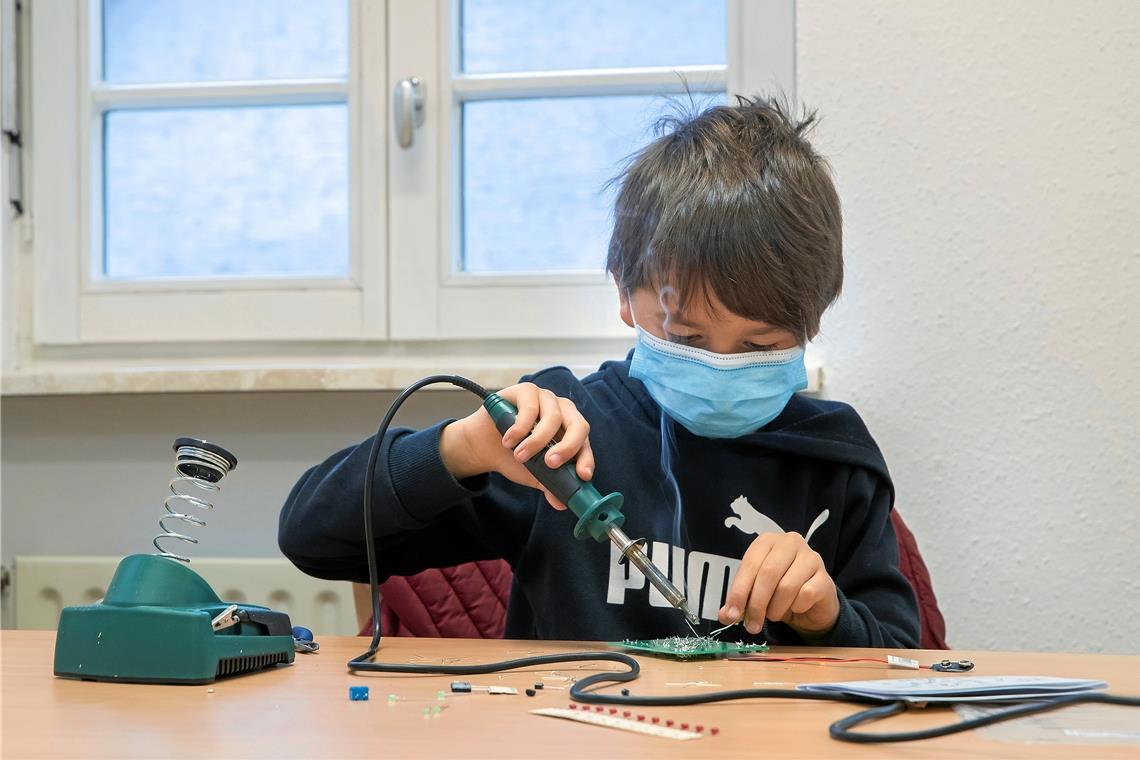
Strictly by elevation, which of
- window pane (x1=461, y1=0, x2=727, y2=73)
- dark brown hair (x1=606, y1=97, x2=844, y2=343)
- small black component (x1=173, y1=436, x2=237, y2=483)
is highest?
window pane (x1=461, y1=0, x2=727, y2=73)

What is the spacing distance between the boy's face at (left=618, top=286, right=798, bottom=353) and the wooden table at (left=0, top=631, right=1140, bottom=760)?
1.14 ft

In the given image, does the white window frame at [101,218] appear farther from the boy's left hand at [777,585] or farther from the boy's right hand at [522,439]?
the boy's left hand at [777,585]

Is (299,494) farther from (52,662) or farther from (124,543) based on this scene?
(124,543)

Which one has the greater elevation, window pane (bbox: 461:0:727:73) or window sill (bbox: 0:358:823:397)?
window pane (bbox: 461:0:727:73)

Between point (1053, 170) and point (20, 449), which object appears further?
point (20, 449)

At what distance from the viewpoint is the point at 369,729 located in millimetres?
591

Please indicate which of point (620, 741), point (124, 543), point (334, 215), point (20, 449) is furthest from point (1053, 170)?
point (20, 449)

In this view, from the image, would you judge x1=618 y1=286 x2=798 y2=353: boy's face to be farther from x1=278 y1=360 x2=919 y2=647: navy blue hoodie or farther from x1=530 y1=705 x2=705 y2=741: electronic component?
x1=530 y1=705 x2=705 y2=741: electronic component

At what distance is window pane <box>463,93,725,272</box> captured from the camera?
1.89 meters

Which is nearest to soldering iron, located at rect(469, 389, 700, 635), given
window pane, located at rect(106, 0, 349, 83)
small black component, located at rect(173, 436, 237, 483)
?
small black component, located at rect(173, 436, 237, 483)

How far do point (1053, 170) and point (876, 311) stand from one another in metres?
0.33

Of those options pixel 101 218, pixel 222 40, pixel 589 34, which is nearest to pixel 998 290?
pixel 589 34

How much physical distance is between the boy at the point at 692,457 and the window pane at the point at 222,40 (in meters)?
0.93

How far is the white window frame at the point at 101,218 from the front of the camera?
188 centimetres
